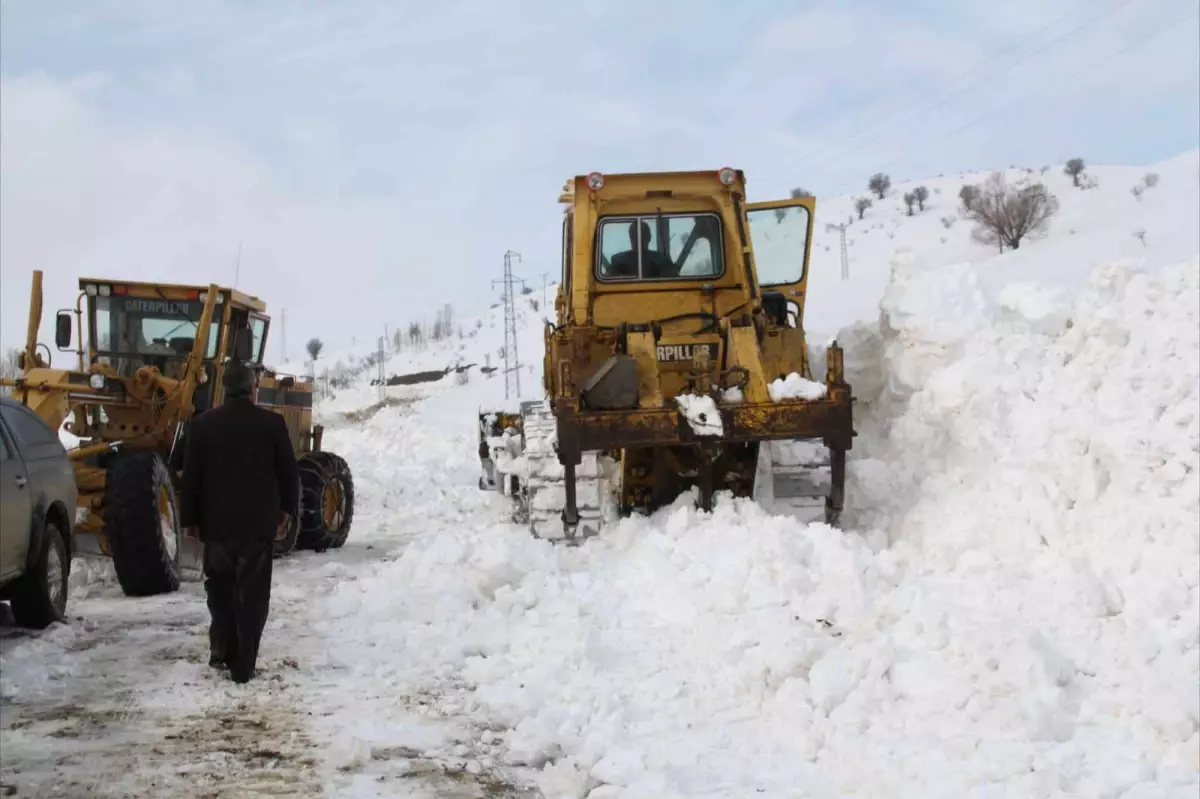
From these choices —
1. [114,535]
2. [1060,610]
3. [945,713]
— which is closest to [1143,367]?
[1060,610]

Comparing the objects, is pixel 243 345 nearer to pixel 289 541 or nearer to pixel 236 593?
pixel 289 541

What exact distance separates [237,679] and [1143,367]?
7.07 m

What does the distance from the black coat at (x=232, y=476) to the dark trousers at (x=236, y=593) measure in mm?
82

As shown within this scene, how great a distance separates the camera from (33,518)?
303 inches

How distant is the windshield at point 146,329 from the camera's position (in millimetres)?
11109

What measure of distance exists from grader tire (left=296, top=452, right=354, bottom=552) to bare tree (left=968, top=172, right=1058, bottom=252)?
38.3 m

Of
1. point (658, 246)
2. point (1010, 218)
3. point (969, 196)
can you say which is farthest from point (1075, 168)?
point (658, 246)

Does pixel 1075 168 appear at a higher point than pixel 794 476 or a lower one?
higher

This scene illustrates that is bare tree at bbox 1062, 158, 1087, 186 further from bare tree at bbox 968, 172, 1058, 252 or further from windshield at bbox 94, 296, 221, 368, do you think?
windshield at bbox 94, 296, 221, 368

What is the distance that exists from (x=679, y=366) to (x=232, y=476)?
5093mm

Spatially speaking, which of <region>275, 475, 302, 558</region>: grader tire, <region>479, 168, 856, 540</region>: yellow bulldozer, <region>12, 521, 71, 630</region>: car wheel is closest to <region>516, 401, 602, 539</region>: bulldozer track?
<region>479, 168, 856, 540</region>: yellow bulldozer

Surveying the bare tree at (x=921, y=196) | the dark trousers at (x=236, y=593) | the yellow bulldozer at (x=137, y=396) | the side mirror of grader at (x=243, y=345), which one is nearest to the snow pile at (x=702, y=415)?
the yellow bulldozer at (x=137, y=396)

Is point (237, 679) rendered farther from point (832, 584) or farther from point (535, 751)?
point (832, 584)

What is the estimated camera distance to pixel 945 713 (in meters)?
5.15
